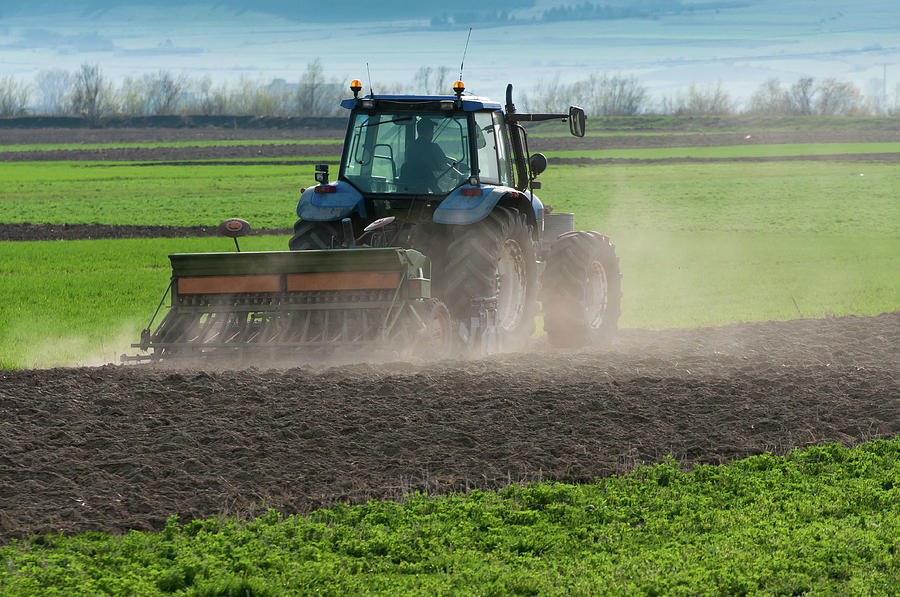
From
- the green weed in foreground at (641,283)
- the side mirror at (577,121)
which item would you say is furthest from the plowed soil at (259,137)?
the side mirror at (577,121)

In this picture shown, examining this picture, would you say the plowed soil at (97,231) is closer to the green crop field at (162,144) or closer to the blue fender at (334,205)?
the blue fender at (334,205)

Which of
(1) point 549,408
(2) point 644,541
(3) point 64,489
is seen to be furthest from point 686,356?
(3) point 64,489

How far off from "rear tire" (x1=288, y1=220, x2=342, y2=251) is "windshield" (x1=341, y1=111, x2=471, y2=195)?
0.53m

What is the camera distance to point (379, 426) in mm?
7852

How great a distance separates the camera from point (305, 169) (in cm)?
5491

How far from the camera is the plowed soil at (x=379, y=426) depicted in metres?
6.44

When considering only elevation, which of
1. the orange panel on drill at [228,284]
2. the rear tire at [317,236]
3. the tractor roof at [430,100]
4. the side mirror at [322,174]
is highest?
the tractor roof at [430,100]

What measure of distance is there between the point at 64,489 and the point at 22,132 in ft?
308

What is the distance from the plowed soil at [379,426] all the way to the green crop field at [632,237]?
371 cm

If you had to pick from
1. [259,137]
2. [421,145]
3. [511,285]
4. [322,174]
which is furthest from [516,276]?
[259,137]

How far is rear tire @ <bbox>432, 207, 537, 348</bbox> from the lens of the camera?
10.4 metres

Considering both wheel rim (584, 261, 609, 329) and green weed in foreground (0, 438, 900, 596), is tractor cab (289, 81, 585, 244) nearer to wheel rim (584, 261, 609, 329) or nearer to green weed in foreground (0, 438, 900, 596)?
wheel rim (584, 261, 609, 329)

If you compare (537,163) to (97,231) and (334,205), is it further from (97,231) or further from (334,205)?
(97,231)

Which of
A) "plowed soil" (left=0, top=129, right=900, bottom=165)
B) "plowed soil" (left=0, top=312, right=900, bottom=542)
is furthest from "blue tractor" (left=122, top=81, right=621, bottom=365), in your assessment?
"plowed soil" (left=0, top=129, right=900, bottom=165)
